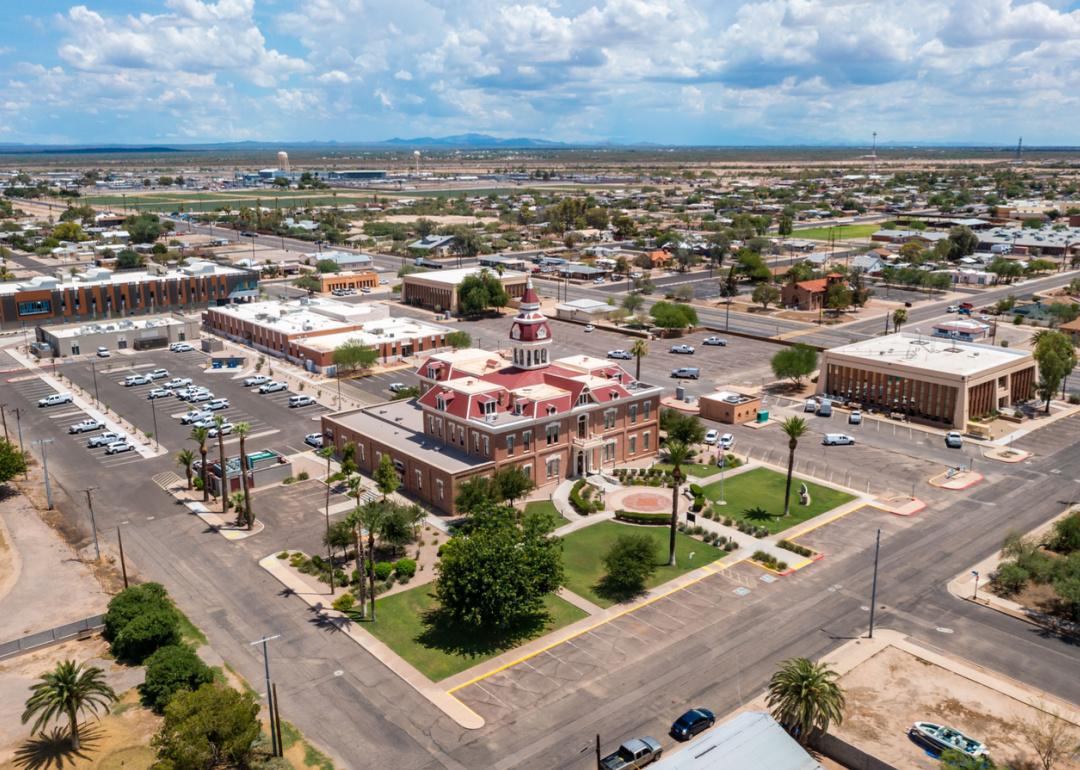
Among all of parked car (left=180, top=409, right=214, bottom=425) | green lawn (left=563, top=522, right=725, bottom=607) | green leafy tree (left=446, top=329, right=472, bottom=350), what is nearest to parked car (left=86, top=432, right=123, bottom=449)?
parked car (left=180, top=409, right=214, bottom=425)

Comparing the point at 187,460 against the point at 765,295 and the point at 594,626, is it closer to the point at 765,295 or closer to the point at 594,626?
the point at 594,626

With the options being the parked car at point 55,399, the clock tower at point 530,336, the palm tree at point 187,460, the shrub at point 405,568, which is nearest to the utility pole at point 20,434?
the parked car at point 55,399

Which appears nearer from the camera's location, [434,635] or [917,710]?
[917,710]

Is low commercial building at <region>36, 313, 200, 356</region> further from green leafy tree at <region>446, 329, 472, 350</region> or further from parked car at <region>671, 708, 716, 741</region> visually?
parked car at <region>671, 708, 716, 741</region>

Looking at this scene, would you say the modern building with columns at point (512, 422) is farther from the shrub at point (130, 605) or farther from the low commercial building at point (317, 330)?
the low commercial building at point (317, 330)

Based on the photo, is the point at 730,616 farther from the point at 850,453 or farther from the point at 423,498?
the point at 850,453

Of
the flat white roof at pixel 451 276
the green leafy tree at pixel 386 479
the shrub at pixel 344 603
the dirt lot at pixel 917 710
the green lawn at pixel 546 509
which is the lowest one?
the shrub at pixel 344 603

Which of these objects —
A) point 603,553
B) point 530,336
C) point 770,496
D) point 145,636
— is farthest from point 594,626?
point 530,336
